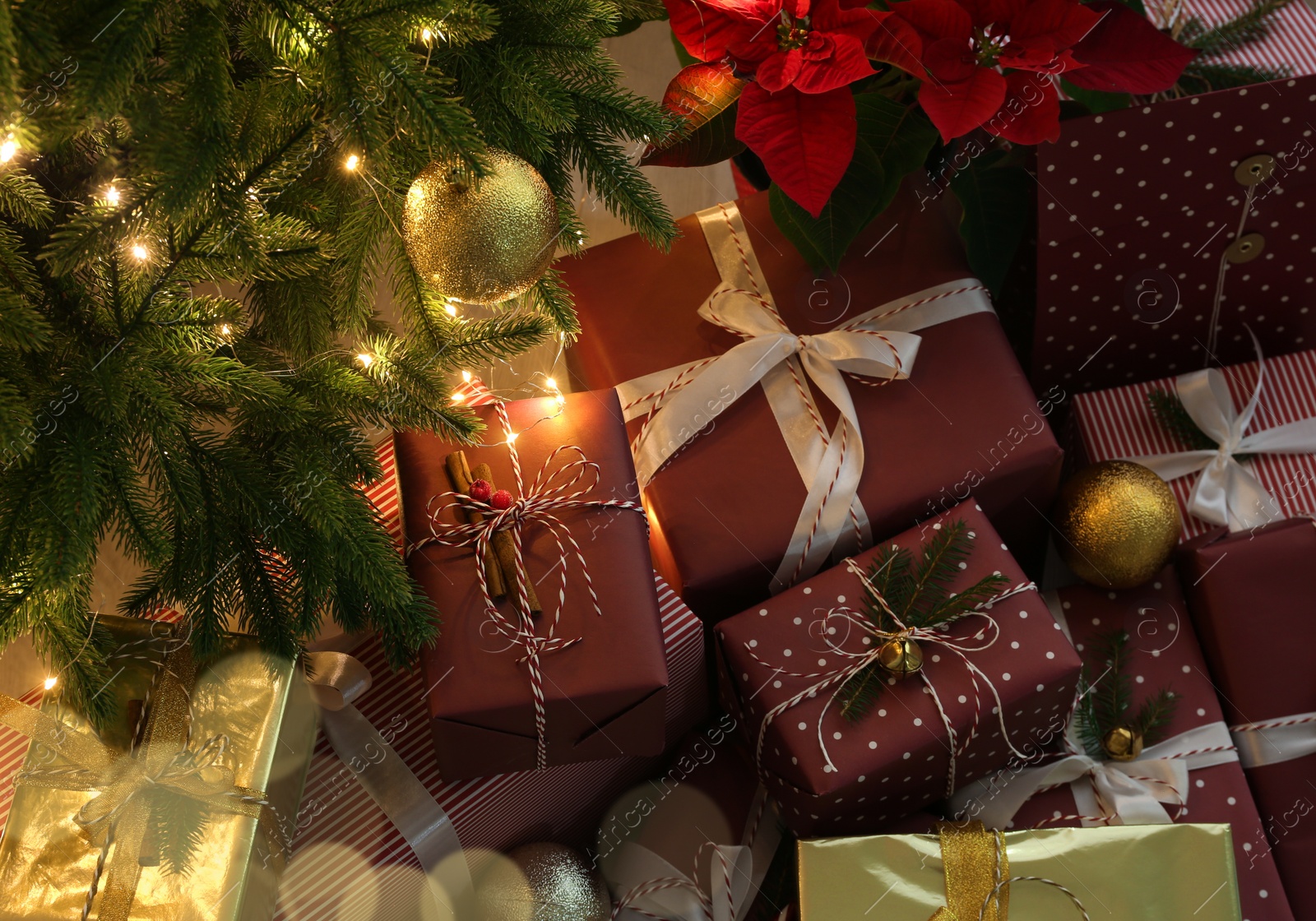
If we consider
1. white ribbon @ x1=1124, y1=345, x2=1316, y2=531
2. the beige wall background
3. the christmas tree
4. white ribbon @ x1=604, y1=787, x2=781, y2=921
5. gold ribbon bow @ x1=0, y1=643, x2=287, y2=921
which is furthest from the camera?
the beige wall background

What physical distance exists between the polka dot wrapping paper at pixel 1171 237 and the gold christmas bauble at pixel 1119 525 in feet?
0.65

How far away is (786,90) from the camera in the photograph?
96 cm

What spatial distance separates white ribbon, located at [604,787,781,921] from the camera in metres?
1.10

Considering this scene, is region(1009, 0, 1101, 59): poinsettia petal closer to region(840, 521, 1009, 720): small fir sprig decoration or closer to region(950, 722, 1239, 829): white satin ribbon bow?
region(840, 521, 1009, 720): small fir sprig decoration

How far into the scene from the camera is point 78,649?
789 mm

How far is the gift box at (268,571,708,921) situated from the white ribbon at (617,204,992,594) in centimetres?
17

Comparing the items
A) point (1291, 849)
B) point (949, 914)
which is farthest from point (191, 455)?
point (1291, 849)

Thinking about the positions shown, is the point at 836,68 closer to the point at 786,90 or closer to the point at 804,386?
the point at 786,90

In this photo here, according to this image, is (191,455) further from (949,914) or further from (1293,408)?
(1293,408)

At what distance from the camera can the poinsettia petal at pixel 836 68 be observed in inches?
35.3

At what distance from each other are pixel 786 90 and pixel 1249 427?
29.7 inches

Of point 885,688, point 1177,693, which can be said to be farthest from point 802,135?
point 1177,693

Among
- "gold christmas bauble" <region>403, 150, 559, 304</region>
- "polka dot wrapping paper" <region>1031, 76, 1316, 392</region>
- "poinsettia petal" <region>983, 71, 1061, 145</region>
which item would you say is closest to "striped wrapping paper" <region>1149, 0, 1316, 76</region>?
"polka dot wrapping paper" <region>1031, 76, 1316, 392</region>

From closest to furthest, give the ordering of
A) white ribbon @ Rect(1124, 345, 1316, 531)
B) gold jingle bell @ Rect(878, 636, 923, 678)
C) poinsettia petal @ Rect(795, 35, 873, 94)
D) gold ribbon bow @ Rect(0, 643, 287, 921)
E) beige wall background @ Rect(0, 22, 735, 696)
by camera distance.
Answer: gold ribbon bow @ Rect(0, 643, 287, 921) → poinsettia petal @ Rect(795, 35, 873, 94) → gold jingle bell @ Rect(878, 636, 923, 678) → white ribbon @ Rect(1124, 345, 1316, 531) → beige wall background @ Rect(0, 22, 735, 696)
